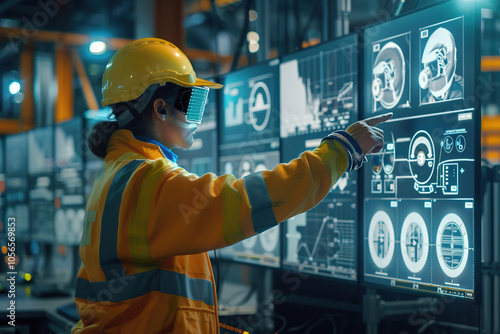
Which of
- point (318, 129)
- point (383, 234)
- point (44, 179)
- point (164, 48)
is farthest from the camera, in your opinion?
point (44, 179)

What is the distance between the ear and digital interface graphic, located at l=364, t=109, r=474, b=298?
66cm

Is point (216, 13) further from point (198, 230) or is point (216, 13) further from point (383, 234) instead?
point (198, 230)

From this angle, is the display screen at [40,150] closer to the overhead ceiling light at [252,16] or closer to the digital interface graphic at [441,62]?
the overhead ceiling light at [252,16]

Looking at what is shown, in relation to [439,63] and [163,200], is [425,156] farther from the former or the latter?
[163,200]

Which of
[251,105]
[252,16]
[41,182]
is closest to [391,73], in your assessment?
[251,105]

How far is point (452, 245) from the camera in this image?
1526mm

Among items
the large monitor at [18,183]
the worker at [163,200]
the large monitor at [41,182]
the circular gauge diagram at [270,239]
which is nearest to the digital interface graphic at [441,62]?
the worker at [163,200]

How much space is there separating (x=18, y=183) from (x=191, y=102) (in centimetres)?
341

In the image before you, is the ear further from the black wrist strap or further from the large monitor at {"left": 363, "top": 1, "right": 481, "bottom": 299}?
the large monitor at {"left": 363, "top": 1, "right": 481, "bottom": 299}

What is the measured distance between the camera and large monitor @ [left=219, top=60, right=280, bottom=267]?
230 centimetres

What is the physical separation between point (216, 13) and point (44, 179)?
74.8 inches

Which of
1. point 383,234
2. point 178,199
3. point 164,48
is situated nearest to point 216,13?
point 164,48

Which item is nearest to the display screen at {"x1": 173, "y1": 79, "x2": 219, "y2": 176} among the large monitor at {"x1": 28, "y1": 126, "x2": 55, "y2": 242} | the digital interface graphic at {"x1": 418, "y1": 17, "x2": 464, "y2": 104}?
the digital interface graphic at {"x1": 418, "y1": 17, "x2": 464, "y2": 104}

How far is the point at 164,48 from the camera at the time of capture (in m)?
1.65
